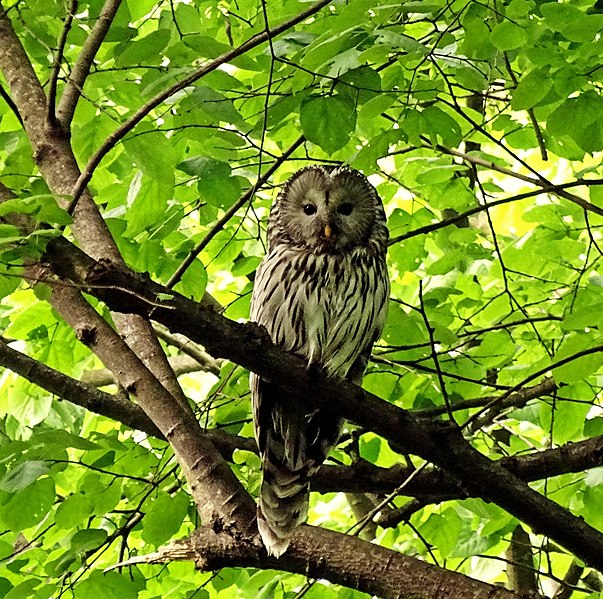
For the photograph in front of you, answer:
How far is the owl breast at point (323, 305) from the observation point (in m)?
2.73

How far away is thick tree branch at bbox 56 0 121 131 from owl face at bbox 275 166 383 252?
0.78 meters

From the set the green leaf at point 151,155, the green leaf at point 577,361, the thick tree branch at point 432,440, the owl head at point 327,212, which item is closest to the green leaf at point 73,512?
the thick tree branch at point 432,440

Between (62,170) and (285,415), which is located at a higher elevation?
(62,170)

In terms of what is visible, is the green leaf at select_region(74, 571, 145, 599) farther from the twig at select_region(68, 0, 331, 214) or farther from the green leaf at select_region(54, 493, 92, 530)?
the twig at select_region(68, 0, 331, 214)

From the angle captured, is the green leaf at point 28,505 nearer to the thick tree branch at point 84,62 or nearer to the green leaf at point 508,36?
the thick tree branch at point 84,62

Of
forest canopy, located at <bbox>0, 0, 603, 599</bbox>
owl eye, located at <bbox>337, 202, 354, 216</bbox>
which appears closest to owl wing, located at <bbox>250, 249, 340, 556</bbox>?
forest canopy, located at <bbox>0, 0, 603, 599</bbox>

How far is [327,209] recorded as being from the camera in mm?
2854

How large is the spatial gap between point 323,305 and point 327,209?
0.33 m

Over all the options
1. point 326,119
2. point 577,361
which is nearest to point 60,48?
point 326,119

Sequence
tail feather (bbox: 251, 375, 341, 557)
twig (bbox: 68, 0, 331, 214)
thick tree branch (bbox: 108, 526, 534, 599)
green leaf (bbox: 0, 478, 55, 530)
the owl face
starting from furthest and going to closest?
the owl face < tail feather (bbox: 251, 375, 341, 557) < green leaf (bbox: 0, 478, 55, 530) < thick tree branch (bbox: 108, 526, 534, 599) < twig (bbox: 68, 0, 331, 214)

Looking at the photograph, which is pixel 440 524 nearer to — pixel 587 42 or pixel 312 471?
pixel 312 471

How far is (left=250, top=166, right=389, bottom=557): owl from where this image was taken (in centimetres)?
272

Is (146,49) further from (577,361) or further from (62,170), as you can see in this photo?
(577,361)

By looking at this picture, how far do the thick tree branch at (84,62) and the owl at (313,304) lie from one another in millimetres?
776
